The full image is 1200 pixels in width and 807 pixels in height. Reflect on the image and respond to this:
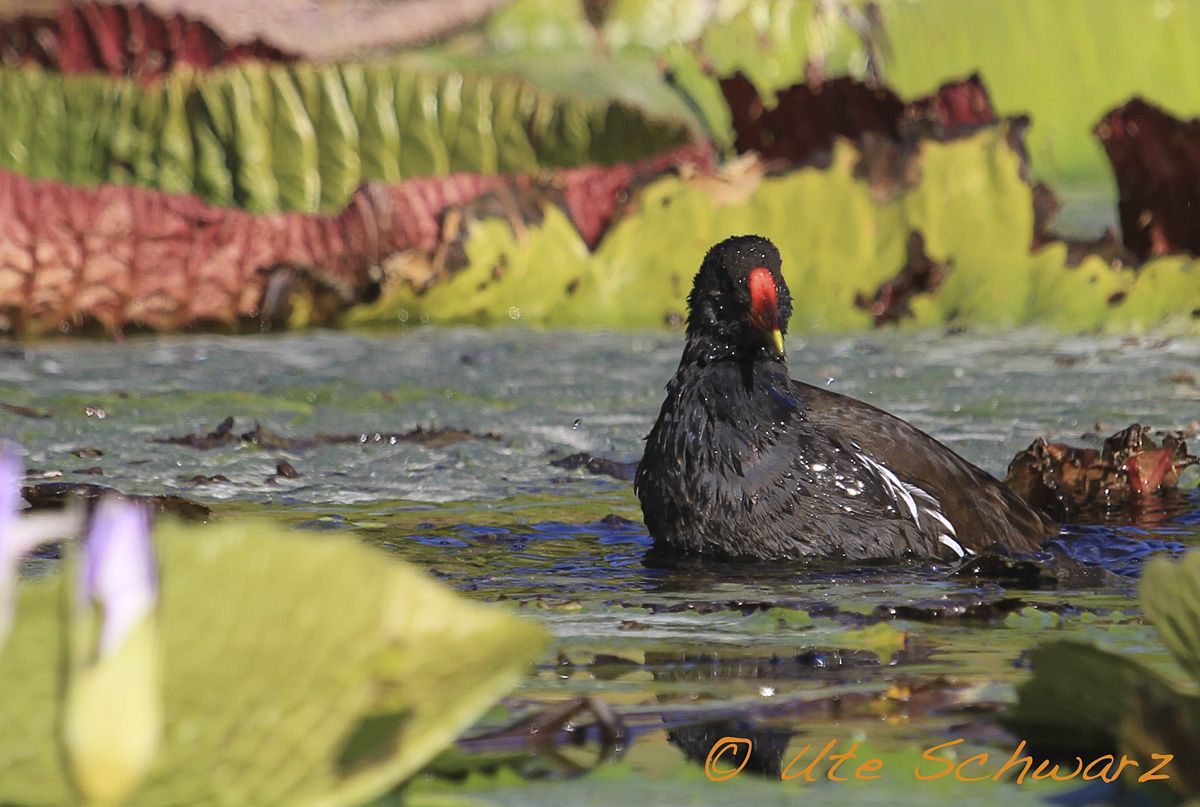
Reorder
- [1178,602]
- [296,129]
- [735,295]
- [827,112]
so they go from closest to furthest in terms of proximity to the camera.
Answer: [1178,602], [735,295], [827,112], [296,129]

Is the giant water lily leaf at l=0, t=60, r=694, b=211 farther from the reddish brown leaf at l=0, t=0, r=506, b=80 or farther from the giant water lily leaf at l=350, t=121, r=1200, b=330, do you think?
the giant water lily leaf at l=350, t=121, r=1200, b=330

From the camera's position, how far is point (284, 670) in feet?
4.04

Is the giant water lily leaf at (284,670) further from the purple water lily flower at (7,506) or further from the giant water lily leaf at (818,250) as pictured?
the giant water lily leaf at (818,250)

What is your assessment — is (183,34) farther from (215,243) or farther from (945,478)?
(945,478)

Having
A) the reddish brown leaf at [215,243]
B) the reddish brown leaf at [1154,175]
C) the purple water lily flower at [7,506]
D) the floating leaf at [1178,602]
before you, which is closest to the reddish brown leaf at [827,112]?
the reddish brown leaf at [1154,175]

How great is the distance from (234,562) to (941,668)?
1.18 m

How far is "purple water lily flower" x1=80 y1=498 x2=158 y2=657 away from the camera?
1.01m

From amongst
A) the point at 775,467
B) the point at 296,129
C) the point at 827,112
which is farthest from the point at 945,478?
the point at 296,129

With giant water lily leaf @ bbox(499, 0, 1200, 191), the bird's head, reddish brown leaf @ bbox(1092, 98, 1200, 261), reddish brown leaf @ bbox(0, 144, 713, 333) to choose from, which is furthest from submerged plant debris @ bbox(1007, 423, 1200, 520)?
giant water lily leaf @ bbox(499, 0, 1200, 191)

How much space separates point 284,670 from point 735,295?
253 centimetres

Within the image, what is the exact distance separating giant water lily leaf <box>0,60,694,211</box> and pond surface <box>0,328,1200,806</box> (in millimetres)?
1188

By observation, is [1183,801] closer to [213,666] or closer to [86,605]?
[213,666]

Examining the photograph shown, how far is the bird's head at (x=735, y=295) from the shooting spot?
3.65m

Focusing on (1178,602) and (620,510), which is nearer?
(1178,602)
